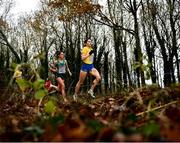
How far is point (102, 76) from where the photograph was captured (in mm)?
47188

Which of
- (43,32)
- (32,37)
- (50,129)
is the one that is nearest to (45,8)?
(43,32)

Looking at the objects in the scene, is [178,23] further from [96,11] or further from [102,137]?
[102,137]

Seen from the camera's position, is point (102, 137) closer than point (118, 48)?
Yes

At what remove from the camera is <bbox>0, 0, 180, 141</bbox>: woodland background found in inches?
71.9

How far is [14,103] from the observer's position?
6836 millimetres

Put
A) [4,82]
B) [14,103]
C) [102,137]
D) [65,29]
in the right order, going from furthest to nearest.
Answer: [65,29]
[4,82]
[14,103]
[102,137]

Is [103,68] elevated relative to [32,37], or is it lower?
lower

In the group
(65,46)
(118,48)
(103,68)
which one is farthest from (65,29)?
(118,48)

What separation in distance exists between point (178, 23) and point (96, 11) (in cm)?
1688

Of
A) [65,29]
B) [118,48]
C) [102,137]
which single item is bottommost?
[102,137]

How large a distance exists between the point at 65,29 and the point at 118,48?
13213mm

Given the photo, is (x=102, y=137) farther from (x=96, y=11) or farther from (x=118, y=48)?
(x=118, y=48)

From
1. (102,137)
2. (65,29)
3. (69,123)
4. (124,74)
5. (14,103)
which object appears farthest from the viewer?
(65,29)

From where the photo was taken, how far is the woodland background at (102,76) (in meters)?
1.83
